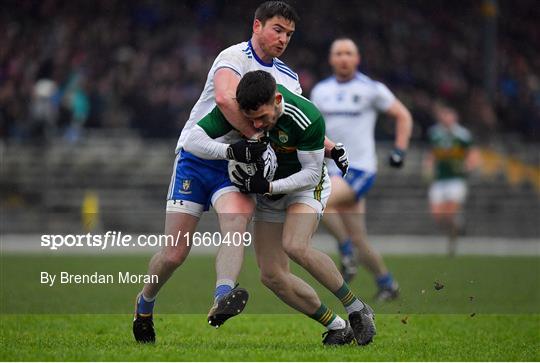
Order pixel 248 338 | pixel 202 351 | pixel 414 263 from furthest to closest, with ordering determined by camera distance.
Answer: pixel 414 263, pixel 248 338, pixel 202 351

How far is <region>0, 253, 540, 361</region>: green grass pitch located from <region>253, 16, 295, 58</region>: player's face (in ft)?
6.51

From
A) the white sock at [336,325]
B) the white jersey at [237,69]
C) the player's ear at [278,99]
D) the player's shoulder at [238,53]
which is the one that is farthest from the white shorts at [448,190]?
the player's ear at [278,99]

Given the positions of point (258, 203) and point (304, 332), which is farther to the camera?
point (304, 332)

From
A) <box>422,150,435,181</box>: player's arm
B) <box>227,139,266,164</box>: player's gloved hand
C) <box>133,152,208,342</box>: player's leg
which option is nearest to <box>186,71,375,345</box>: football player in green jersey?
<box>227,139,266,164</box>: player's gloved hand

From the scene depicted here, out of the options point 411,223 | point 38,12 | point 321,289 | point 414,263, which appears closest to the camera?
point 321,289

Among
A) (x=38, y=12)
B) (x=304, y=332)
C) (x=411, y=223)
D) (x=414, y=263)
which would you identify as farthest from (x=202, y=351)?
(x=38, y=12)

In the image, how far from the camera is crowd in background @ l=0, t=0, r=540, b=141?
24.2 metres

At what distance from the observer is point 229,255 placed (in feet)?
25.6

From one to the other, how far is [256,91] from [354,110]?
5.36 meters

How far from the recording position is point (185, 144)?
820cm

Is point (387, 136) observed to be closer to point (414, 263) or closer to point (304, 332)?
point (414, 263)

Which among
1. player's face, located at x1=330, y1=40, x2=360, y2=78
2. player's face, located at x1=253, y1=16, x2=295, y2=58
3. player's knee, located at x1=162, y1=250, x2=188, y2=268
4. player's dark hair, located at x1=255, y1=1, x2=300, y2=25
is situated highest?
Answer: player's dark hair, located at x1=255, y1=1, x2=300, y2=25

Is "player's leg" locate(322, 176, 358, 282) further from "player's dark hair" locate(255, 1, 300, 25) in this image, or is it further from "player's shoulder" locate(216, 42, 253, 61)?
"player's dark hair" locate(255, 1, 300, 25)

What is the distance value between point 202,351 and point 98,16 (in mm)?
20147
